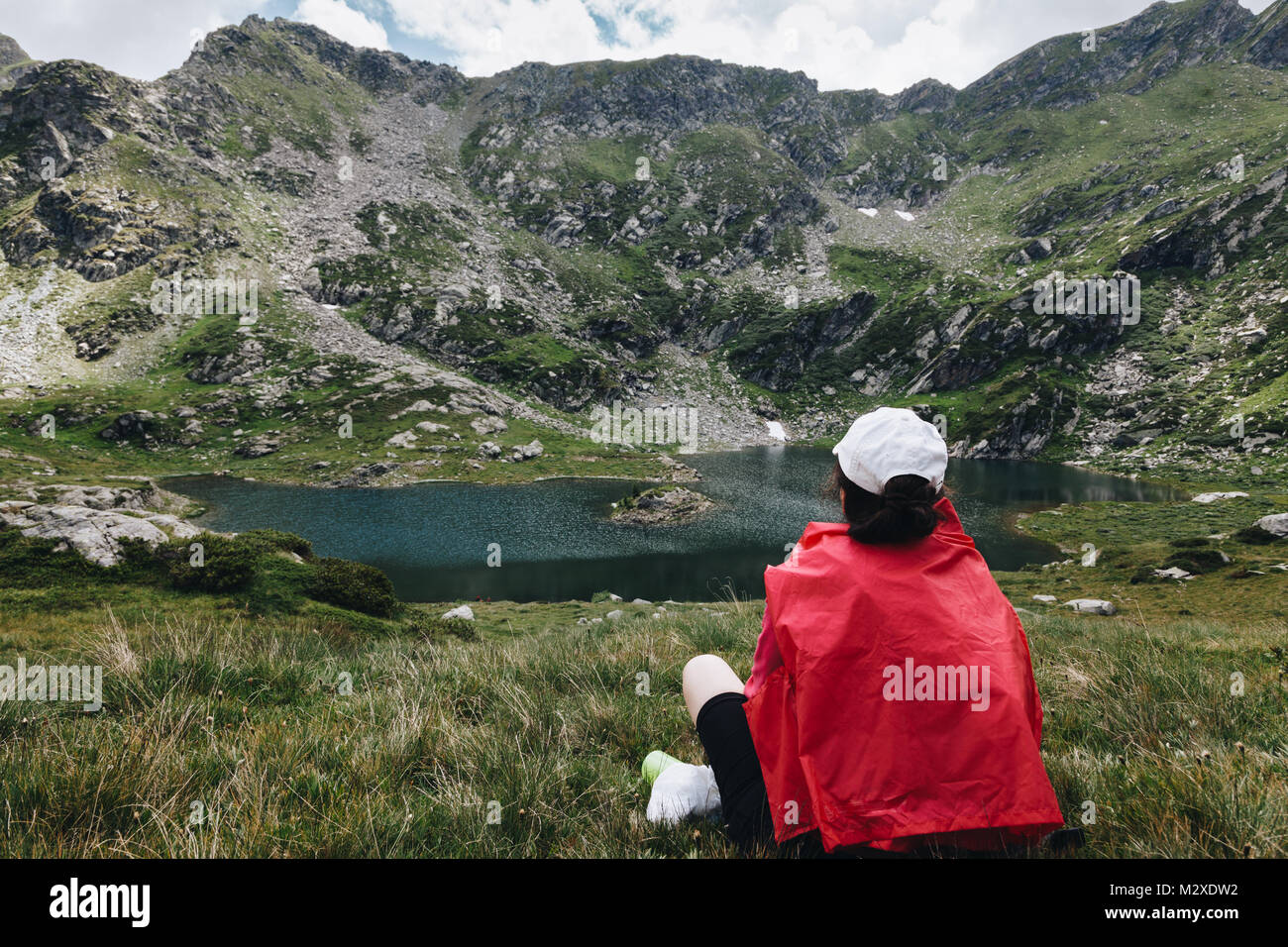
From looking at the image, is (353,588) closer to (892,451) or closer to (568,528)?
(892,451)

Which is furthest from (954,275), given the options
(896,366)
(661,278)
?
(661,278)

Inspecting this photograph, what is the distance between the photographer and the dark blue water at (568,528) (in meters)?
38.8

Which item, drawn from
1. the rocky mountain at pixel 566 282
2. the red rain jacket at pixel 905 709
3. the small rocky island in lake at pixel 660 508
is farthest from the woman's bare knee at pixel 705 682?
the rocky mountain at pixel 566 282

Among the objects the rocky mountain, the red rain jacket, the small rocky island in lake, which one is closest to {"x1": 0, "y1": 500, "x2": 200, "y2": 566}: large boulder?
the red rain jacket

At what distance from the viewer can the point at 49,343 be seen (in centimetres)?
8950

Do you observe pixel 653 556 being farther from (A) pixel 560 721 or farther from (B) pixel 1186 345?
(B) pixel 1186 345

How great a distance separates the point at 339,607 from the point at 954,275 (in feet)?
576

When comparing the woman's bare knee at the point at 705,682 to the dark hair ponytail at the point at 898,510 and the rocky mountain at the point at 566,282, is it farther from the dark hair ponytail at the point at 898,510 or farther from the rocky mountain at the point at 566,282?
the rocky mountain at the point at 566,282

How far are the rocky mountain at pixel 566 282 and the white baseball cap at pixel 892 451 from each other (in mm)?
79971

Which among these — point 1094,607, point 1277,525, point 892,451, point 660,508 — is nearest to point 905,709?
point 892,451

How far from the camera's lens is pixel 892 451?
286cm
